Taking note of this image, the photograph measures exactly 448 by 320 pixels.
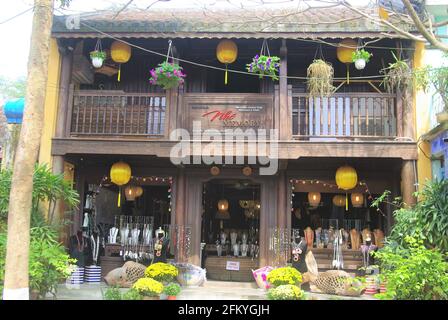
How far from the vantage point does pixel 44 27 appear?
6508 millimetres

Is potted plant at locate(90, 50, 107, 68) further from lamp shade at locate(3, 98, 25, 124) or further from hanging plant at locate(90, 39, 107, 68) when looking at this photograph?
lamp shade at locate(3, 98, 25, 124)

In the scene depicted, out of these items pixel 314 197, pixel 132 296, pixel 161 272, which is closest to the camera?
pixel 132 296

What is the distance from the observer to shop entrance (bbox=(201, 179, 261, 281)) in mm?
11898

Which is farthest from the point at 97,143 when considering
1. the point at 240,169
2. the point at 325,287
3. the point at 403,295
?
the point at 403,295

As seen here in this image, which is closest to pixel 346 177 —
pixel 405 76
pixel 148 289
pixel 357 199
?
pixel 357 199

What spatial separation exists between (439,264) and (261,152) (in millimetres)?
3945

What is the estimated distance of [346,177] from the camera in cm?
1034

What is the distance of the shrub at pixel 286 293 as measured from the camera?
789 centimetres

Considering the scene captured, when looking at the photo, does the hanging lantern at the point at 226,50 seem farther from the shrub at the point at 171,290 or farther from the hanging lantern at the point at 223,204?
the hanging lantern at the point at 223,204

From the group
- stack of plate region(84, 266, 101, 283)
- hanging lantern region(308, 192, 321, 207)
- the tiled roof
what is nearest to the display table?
hanging lantern region(308, 192, 321, 207)

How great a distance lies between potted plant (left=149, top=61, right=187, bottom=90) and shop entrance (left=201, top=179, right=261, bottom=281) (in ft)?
9.61

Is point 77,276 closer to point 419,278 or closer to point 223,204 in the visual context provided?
point 223,204

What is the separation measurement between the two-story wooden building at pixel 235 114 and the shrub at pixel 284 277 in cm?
171

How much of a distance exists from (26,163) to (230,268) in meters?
6.82
